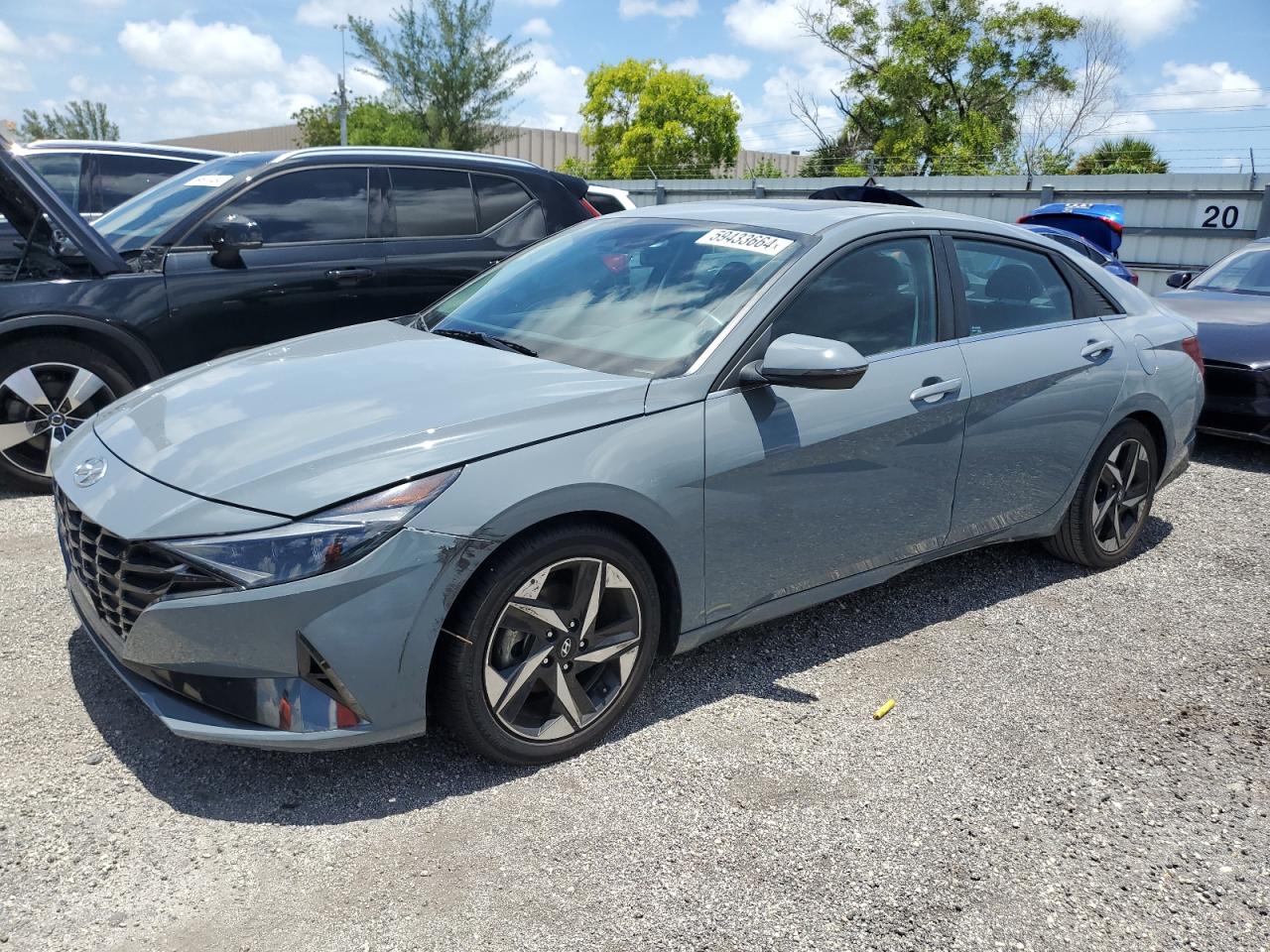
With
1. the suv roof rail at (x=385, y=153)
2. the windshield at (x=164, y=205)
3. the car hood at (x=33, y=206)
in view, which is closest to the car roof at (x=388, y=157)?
the suv roof rail at (x=385, y=153)

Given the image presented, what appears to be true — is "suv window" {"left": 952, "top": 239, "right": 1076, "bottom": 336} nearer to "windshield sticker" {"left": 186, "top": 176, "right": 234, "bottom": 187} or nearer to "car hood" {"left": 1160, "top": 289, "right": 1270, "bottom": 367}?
"car hood" {"left": 1160, "top": 289, "right": 1270, "bottom": 367}

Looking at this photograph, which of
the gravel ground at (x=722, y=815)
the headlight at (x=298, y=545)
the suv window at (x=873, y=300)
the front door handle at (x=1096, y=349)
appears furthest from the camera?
the front door handle at (x=1096, y=349)

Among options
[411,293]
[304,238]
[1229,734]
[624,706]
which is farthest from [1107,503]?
[304,238]

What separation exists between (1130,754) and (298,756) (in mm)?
2481

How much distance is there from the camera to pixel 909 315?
3.78m

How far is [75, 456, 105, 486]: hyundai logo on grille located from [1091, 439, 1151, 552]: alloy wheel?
3.82 m

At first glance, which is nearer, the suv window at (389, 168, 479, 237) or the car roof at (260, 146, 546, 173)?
the car roof at (260, 146, 546, 173)

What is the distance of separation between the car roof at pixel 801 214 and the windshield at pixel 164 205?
2787mm

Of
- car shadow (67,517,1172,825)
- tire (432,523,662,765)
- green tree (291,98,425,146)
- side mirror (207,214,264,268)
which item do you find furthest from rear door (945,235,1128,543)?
A: green tree (291,98,425,146)

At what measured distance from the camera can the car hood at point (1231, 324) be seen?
22.3 feet

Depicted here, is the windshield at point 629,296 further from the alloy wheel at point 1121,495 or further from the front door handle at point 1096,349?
the alloy wheel at point 1121,495

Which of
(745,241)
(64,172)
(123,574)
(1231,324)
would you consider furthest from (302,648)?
(64,172)

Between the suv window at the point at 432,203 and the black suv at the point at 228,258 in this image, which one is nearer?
the black suv at the point at 228,258

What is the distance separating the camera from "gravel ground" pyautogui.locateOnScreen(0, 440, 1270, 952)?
2.39 meters
